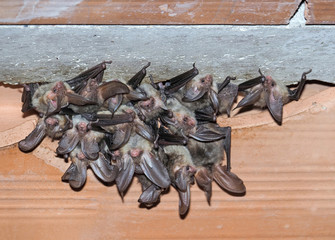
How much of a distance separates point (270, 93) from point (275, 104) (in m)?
0.14

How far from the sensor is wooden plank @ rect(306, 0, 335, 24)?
260 cm

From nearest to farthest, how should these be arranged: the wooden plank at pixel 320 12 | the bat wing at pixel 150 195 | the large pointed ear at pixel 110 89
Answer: the wooden plank at pixel 320 12, the large pointed ear at pixel 110 89, the bat wing at pixel 150 195

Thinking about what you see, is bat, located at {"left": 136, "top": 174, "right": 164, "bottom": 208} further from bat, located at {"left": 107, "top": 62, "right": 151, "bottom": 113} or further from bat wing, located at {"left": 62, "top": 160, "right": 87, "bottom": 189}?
bat, located at {"left": 107, "top": 62, "right": 151, "bottom": 113}

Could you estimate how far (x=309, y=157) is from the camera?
3.41 m

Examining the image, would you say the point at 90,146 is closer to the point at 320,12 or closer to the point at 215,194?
the point at 215,194

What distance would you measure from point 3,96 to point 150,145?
0.98m

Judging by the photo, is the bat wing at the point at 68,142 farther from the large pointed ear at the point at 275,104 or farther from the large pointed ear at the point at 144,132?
the large pointed ear at the point at 275,104

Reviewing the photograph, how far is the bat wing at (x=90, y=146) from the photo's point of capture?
10.5ft

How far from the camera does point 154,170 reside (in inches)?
126

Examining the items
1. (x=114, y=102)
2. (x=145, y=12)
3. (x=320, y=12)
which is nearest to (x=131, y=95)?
(x=114, y=102)

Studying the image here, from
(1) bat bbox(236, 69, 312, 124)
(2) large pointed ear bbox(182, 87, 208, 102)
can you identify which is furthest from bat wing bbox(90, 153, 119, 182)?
(1) bat bbox(236, 69, 312, 124)

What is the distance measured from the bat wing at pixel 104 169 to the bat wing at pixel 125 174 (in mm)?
32

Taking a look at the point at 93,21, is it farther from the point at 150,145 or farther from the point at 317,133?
the point at 317,133

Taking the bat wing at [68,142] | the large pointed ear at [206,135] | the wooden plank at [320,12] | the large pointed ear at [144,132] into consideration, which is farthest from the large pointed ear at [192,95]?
the wooden plank at [320,12]
